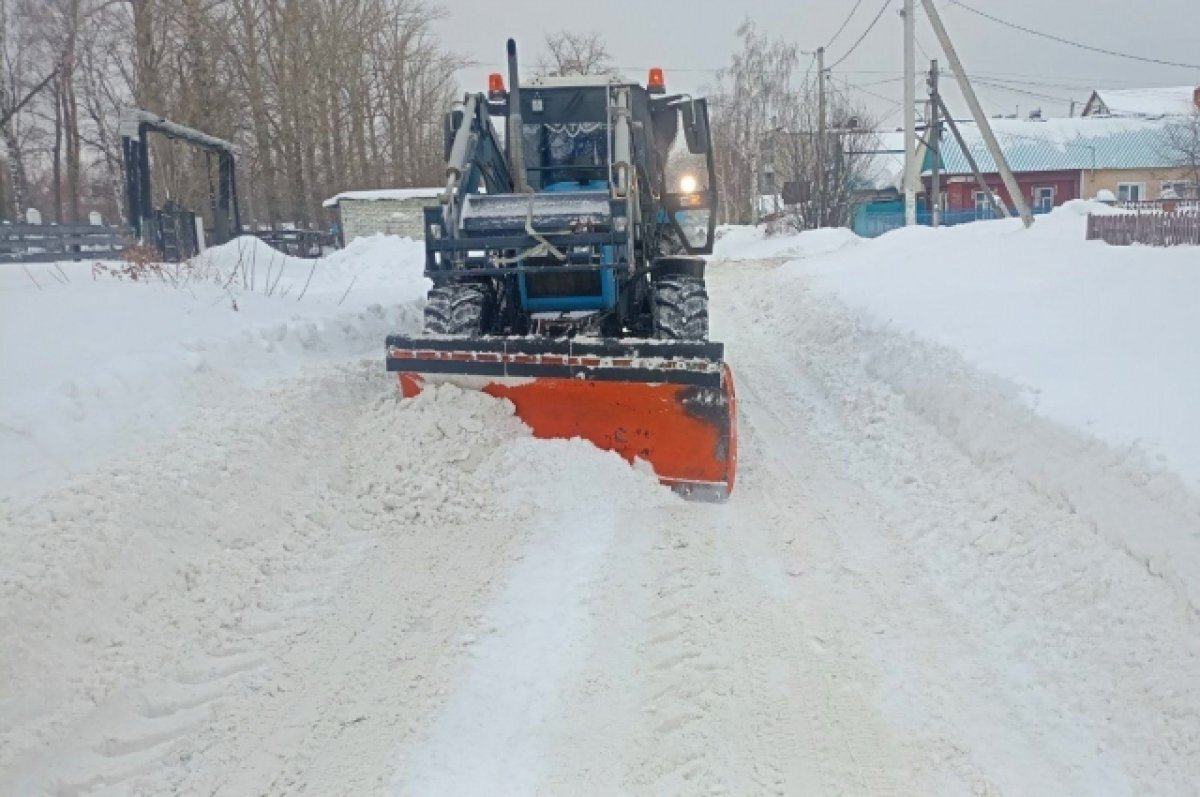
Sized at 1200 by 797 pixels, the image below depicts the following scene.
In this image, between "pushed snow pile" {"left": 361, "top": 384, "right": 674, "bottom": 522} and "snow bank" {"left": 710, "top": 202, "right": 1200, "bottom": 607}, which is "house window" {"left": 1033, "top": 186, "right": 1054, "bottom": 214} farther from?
"pushed snow pile" {"left": 361, "top": 384, "right": 674, "bottom": 522}

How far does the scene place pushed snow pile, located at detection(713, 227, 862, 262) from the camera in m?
24.7

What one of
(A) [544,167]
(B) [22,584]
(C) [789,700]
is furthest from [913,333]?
(B) [22,584]

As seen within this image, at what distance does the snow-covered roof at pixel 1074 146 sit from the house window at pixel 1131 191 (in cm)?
102

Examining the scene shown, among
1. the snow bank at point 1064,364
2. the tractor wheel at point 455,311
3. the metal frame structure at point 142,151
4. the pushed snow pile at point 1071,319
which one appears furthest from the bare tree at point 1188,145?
the tractor wheel at point 455,311

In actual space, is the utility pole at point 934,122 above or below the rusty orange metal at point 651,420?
above

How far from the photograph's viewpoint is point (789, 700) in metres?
3.25

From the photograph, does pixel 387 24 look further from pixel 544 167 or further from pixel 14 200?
pixel 544 167

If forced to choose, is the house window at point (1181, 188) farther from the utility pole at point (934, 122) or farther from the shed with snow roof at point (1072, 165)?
the utility pole at point (934, 122)

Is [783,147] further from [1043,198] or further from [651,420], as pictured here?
[651,420]

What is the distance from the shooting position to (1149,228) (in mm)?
17031

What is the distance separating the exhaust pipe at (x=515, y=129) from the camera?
6730 mm

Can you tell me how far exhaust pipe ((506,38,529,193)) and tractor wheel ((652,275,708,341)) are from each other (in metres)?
1.39

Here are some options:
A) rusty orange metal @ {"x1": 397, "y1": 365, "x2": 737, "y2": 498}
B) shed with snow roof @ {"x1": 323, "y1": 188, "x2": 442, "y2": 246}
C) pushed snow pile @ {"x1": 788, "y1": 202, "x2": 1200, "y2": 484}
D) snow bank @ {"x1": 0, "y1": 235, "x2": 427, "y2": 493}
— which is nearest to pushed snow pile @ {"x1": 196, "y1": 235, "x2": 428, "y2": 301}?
snow bank @ {"x1": 0, "y1": 235, "x2": 427, "y2": 493}

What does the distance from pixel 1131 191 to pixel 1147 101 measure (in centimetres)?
1059
